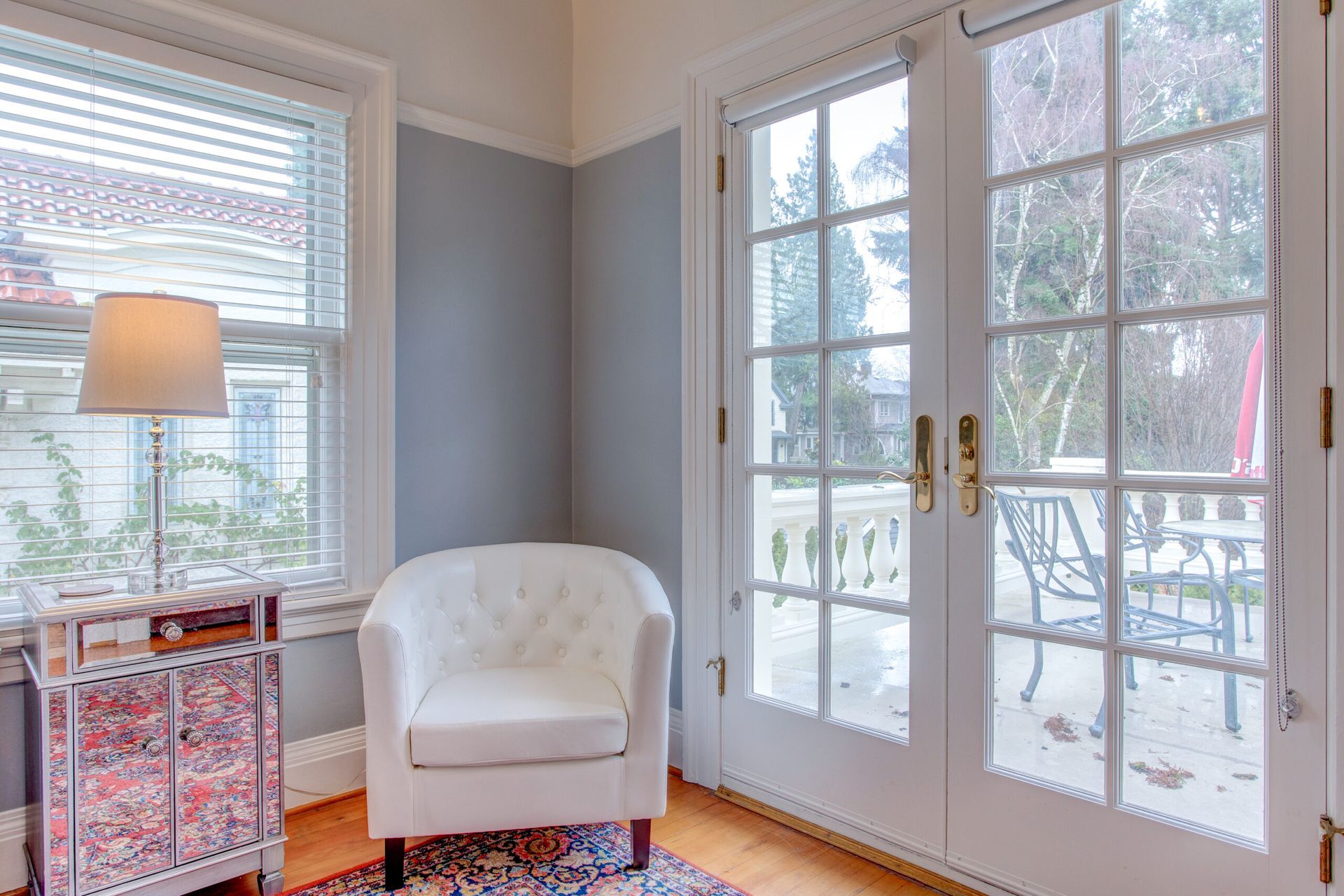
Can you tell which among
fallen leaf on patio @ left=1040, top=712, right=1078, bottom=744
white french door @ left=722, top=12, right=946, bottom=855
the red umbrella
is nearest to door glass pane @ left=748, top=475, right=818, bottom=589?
white french door @ left=722, top=12, right=946, bottom=855

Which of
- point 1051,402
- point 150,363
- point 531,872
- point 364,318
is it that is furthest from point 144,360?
point 1051,402

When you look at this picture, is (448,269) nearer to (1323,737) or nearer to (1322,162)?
(1322,162)

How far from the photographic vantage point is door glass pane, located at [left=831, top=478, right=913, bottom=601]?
2033mm

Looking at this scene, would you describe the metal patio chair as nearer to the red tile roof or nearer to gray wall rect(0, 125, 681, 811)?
gray wall rect(0, 125, 681, 811)

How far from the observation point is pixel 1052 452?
177cm

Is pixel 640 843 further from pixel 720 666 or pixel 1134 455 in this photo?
pixel 1134 455

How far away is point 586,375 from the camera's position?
2.99 meters

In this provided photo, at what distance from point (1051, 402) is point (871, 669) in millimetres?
834

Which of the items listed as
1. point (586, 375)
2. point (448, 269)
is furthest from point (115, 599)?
point (586, 375)

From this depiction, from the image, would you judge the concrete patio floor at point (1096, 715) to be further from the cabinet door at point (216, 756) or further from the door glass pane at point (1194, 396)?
the cabinet door at point (216, 756)

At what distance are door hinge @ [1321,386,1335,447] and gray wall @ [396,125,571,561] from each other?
7.42 feet

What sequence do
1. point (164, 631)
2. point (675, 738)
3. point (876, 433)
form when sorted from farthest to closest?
point (675, 738), point (876, 433), point (164, 631)

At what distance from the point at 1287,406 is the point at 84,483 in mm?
2728

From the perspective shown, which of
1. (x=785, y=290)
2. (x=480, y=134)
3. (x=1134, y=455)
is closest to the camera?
(x=1134, y=455)
